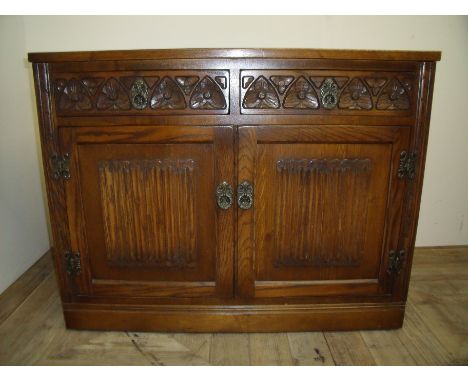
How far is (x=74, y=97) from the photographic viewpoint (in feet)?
3.25

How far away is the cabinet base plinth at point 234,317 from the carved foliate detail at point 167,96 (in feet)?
2.27

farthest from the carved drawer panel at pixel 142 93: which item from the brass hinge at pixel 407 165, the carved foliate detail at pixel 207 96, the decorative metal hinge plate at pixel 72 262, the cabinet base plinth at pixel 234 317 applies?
the cabinet base plinth at pixel 234 317

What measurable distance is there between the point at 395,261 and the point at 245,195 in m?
0.57

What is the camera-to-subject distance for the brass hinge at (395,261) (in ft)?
3.63

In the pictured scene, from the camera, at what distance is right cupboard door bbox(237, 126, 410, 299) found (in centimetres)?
102

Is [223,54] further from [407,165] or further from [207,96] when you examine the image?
[407,165]

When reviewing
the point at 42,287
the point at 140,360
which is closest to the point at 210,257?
the point at 140,360

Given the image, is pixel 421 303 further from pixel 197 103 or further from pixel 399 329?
pixel 197 103

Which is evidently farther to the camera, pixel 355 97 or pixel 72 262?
pixel 72 262

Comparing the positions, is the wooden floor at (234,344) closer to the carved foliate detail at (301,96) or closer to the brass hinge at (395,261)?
the brass hinge at (395,261)

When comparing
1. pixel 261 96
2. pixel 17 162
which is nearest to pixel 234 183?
pixel 261 96

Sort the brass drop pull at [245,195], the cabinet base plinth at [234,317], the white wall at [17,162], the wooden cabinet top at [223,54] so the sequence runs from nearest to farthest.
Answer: the wooden cabinet top at [223,54]
the brass drop pull at [245,195]
the cabinet base plinth at [234,317]
the white wall at [17,162]

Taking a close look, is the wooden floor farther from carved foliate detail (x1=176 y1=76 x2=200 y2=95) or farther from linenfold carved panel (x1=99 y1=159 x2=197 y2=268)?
carved foliate detail (x1=176 y1=76 x2=200 y2=95)

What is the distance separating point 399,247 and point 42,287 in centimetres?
148
